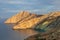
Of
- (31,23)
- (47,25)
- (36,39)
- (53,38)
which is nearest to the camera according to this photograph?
(53,38)

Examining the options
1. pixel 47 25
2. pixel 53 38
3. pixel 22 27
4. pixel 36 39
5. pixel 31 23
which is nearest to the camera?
pixel 53 38

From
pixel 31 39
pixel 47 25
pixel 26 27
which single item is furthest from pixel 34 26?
pixel 31 39

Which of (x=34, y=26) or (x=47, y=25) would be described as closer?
(x=47, y=25)

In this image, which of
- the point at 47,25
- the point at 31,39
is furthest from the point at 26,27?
the point at 31,39

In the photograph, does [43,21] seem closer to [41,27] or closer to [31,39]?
[41,27]

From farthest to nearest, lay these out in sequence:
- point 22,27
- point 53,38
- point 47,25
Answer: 1. point 22,27
2. point 47,25
3. point 53,38

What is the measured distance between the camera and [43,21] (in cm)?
18150

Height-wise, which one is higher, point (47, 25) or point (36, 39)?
point (36, 39)

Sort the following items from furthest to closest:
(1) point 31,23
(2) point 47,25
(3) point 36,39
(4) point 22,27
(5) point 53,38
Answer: (1) point 31,23 → (4) point 22,27 → (2) point 47,25 → (3) point 36,39 → (5) point 53,38

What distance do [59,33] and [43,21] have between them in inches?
4792

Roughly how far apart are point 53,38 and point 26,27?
406ft

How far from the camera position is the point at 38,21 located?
190 m

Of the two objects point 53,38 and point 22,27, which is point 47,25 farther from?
point 53,38

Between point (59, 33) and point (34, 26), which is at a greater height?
point (59, 33)
